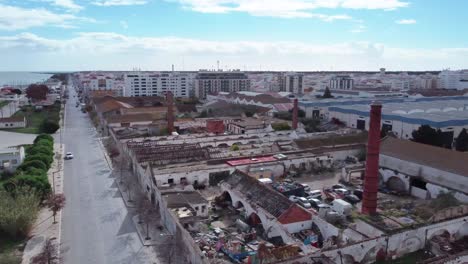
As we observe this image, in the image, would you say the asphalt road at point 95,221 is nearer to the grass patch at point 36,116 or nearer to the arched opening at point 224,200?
the arched opening at point 224,200

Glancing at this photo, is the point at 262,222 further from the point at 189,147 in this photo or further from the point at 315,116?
the point at 315,116

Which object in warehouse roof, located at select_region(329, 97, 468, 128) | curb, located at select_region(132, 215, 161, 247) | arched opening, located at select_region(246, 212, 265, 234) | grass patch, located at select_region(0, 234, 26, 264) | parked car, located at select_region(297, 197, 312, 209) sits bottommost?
grass patch, located at select_region(0, 234, 26, 264)

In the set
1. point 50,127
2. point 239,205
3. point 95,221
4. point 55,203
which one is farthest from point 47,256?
point 50,127

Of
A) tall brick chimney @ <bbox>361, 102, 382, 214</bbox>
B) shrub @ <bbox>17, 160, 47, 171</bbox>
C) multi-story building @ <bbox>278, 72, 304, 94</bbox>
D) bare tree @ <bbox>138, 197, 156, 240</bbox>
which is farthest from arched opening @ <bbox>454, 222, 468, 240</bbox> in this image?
multi-story building @ <bbox>278, 72, 304, 94</bbox>

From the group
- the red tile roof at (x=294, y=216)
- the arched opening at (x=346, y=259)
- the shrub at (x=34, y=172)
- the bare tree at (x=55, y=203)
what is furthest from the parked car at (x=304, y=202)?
the shrub at (x=34, y=172)

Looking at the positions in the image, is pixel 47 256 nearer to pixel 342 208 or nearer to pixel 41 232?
pixel 41 232

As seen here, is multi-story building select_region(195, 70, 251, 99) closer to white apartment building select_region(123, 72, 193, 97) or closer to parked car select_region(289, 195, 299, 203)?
white apartment building select_region(123, 72, 193, 97)

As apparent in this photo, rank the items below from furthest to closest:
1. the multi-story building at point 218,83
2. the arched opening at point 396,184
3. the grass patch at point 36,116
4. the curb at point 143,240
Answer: the multi-story building at point 218,83 < the grass patch at point 36,116 < the arched opening at point 396,184 < the curb at point 143,240
